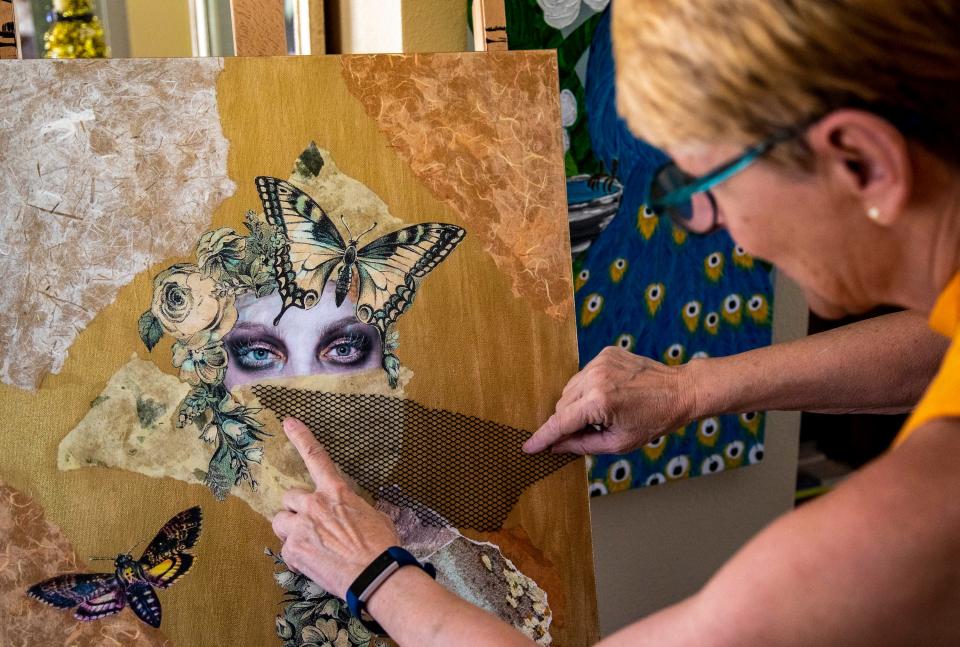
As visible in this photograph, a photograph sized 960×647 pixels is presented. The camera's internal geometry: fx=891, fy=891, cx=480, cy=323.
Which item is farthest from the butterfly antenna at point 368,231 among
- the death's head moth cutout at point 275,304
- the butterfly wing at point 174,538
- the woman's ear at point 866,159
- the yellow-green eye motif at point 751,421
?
the yellow-green eye motif at point 751,421

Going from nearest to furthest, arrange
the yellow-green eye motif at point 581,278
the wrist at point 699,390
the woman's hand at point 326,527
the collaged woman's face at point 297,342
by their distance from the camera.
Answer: the woman's hand at point 326,527, the collaged woman's face at point 297,342, the wrist at point 699,390, the yellow-green eye motif at point 581,278

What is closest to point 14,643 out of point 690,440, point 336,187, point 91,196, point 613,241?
point 91,196

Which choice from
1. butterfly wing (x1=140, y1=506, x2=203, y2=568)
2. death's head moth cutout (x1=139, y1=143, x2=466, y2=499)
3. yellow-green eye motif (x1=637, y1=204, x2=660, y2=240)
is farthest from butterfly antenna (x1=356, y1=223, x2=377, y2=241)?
yellow-green eye motif (x1=637, y1=204, x2=660, y2=240)

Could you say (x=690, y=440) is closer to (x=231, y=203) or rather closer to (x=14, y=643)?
(x=231, y=203)

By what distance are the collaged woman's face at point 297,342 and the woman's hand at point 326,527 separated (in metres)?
0.08

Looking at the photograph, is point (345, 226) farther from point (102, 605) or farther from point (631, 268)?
point (631, 268)

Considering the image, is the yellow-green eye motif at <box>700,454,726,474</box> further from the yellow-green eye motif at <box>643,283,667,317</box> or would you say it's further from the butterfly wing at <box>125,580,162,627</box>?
the butterfly wing at <box>125,580,162,627</box>

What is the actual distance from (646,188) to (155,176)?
106 centimetres

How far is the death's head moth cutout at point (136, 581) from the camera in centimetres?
114

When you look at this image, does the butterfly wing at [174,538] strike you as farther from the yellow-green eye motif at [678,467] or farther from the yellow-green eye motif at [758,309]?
the yellow-green eye motif at [758,309]

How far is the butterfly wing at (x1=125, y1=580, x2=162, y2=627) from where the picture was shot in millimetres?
1155

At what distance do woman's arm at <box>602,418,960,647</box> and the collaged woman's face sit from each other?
2.24 ft

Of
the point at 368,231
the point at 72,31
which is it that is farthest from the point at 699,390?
the point at 72,31

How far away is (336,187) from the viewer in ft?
4.11
